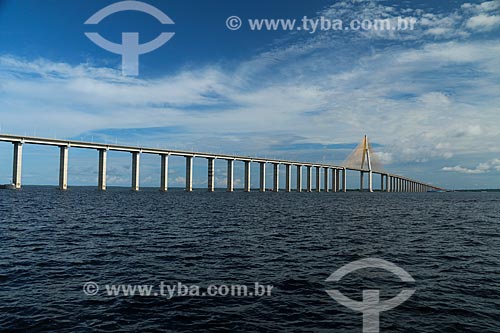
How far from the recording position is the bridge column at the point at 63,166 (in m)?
108

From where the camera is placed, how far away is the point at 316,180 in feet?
581

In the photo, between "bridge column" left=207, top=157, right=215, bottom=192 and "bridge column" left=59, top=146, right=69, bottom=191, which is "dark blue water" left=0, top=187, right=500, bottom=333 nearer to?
"bridge column" left=59, top=146, right=69, bottom=191

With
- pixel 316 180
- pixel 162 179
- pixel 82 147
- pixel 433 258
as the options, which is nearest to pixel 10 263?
pixel 433 258

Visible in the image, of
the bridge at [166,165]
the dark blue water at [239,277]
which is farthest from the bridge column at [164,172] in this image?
the dark blue water at [239,277]

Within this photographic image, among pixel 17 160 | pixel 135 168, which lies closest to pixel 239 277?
pixel 17 160

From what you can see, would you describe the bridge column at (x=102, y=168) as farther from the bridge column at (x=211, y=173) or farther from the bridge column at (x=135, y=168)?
the bridge column at (x=211, y=173)

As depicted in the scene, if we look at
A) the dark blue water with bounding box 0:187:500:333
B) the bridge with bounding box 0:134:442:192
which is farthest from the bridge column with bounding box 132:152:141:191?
the dark blue water with bounding box 0:187:500:333

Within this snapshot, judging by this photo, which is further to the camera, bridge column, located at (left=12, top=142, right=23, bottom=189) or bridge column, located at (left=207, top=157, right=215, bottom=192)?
bridge column, located at (left=207, top=157, right=215, bottom=192)

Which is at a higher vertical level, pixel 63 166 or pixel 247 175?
pixel 63 166

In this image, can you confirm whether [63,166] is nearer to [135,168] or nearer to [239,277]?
[135,168]

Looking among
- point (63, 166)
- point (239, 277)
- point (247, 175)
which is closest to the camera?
point (239, 277)

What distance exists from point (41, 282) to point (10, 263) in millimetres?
4066

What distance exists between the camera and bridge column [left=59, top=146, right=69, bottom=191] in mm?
107500

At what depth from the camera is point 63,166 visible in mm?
110812
